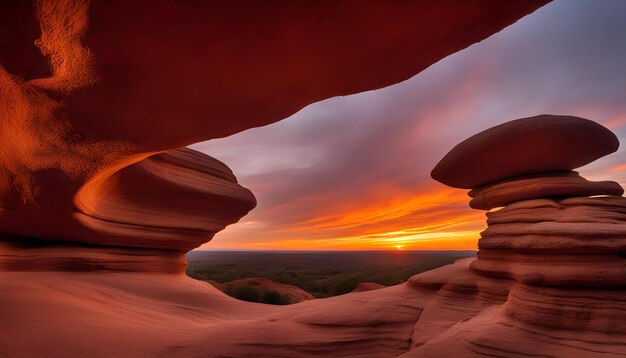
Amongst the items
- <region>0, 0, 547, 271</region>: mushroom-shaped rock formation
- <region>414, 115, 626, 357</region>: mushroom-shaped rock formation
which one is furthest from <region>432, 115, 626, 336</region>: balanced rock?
<region>0, 0, 547, 271</region>: mushroom-shaped rock formation

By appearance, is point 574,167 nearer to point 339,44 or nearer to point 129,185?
point 339,44

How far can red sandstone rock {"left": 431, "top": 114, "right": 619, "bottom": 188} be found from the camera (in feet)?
18.4

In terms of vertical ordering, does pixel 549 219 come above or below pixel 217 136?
below

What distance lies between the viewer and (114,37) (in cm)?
261

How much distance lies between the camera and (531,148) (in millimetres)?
5750

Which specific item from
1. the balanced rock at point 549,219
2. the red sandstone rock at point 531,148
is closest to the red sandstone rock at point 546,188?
the balanced rock at point 549,219

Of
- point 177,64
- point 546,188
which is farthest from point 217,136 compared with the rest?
point 546,188

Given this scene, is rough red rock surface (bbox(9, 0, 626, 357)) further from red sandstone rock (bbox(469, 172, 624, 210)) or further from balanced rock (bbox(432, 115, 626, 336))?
red sandstone rock (bbox(469, 172, 624, 210))

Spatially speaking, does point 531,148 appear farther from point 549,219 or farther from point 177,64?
point 177,64

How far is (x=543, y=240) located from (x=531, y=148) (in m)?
2.47

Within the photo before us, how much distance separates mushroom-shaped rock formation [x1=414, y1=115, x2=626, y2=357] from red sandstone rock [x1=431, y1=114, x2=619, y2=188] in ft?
0.06

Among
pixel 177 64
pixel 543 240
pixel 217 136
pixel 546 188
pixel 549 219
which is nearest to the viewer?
pixel 177 64

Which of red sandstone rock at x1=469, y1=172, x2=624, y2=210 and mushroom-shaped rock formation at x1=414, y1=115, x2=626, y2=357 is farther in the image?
red sandstone rock at x1=469, y1=172, x2=624, y2=210

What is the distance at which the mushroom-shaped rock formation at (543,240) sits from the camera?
3318 millimetres
